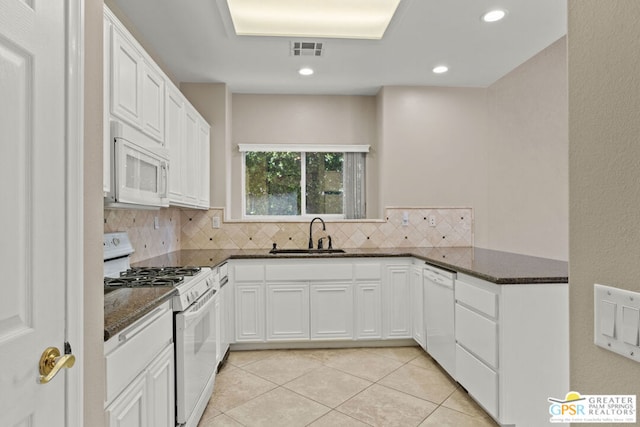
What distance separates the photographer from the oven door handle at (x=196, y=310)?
1.79m

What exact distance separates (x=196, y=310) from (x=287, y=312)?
1.39 meters

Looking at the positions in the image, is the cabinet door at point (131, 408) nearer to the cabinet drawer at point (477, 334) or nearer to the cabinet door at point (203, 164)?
the cabinet drawer at point (477, 334)

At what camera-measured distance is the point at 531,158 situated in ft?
10.7

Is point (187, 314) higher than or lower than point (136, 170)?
lower

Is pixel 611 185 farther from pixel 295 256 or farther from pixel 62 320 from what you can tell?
pixel 295 256

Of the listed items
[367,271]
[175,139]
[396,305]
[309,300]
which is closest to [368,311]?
[396,305]

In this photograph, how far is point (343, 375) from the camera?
282 cm

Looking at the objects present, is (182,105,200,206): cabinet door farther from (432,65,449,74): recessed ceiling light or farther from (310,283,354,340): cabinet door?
(432,65,449,74): recessed ceiling light

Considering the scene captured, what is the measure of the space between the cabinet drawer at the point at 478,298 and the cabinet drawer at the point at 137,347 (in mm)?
1715

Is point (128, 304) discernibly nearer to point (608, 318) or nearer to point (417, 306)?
point (608, 318)

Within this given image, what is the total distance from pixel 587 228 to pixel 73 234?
45.3 inches

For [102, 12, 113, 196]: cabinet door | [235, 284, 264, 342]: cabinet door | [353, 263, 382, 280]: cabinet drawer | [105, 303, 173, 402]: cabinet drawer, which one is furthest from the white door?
[353, 263, 382, 280]: cabinet drawer

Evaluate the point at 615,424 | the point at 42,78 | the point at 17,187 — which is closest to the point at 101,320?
the point at 17,187

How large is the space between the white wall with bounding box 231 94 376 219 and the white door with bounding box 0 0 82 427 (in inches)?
128
